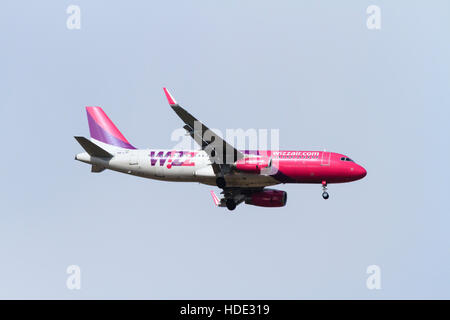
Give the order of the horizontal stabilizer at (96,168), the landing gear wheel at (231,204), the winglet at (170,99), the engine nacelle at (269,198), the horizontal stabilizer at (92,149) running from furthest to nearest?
the engine nacelle at (269,198) → the horizontal stabilizer at (96,168) → the landing gear wheel at (231,204) → the horizontal stabilizer at (92,149) → the winglet at (170,99)

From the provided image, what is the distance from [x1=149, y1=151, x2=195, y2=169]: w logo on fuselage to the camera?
74.5m

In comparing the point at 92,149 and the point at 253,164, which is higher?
the point at 92,149

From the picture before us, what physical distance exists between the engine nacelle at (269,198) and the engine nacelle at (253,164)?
7.75 metres

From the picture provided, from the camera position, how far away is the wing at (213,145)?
220ft

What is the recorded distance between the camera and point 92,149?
7662 cm

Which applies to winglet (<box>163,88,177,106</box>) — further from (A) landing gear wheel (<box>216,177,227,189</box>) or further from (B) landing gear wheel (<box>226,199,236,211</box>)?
(B) landing gear wheel (<box>226,199,236,211</box>)

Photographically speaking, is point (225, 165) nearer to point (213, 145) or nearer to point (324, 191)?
point (213, 145)

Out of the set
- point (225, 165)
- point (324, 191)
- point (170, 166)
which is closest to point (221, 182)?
point (225, 165)

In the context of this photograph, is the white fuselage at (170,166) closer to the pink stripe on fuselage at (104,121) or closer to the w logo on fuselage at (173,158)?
the w logo on fuselage at (173,158)

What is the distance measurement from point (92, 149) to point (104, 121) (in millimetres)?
5841

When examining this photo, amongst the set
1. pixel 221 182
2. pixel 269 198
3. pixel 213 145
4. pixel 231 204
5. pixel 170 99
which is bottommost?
pixel 231 204

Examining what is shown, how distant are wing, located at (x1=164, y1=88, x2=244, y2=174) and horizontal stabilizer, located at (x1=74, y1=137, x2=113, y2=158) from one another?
1064 centimetres

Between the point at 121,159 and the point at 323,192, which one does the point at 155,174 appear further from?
the point at 323,192

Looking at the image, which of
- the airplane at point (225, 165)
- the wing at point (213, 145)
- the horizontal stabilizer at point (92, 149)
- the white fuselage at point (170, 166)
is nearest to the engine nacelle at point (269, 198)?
the airplane at point (225, 165)
